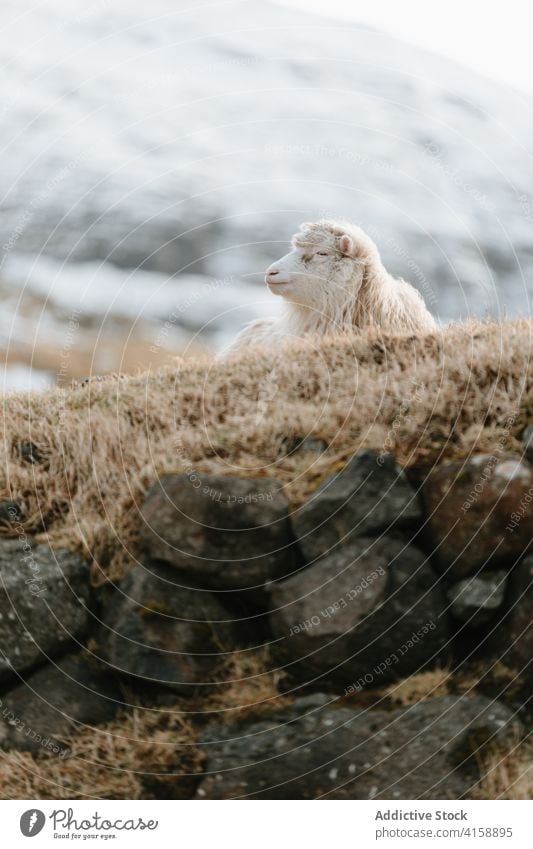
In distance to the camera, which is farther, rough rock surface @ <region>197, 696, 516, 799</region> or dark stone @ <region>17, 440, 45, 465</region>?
dark stone @ <region>17, 440, 45, 465</region>

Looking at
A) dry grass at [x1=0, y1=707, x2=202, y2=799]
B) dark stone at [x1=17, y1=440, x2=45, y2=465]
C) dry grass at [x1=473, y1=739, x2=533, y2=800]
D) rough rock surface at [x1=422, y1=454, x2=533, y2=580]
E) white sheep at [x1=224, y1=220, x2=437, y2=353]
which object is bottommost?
dry grass at [x1=473, y1=739, x2=533, y2=800]

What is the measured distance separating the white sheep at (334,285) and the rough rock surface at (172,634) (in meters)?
4.94

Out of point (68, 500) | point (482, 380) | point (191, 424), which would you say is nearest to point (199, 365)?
point (191, 424)

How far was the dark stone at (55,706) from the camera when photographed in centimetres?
735

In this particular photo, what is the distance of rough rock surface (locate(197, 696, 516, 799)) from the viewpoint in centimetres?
671

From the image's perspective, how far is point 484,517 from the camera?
6.99 meters

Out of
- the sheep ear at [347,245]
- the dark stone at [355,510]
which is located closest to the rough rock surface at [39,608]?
the dark stone at [355,510]

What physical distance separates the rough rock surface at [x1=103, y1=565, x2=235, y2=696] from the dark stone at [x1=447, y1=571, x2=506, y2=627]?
1731 mm

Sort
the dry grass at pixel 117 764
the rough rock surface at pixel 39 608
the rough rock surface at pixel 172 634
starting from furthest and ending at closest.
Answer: the rough rock surface at pixel 39 608 < the rough rock surface at pixel 172 634 < the dry grass at pixel 117 764

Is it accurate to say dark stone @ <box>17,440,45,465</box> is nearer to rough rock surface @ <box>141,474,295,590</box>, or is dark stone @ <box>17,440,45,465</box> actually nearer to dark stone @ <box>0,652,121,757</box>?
rough rock surface @ <box>141,474,295,590</box>

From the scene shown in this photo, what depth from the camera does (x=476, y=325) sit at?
32.7 ft

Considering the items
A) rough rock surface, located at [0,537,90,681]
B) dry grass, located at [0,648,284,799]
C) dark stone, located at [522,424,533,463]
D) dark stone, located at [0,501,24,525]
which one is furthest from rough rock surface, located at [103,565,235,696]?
dark stone, located at [522,424,533,463]

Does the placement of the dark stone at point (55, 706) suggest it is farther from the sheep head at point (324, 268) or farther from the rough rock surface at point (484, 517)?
the sheep head at point (324, 268)
